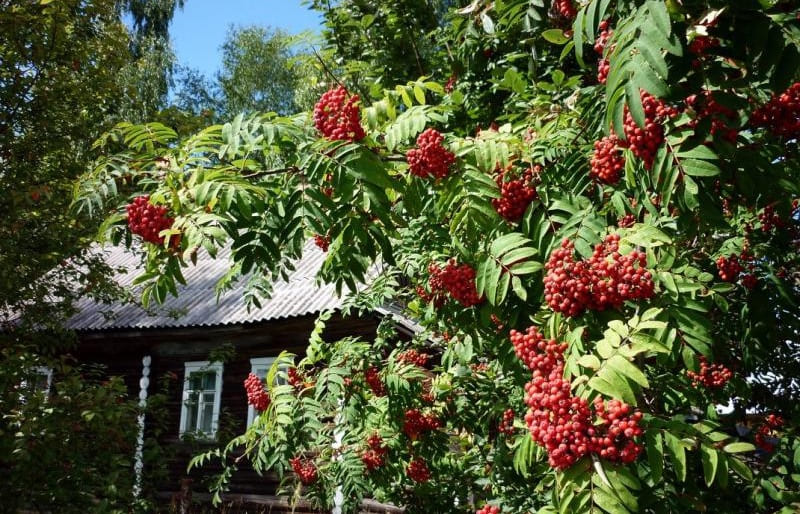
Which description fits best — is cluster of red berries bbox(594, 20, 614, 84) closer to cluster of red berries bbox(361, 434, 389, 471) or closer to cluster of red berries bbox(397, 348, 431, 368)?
cluster of red berries bbox(397, 348, 431, 368)

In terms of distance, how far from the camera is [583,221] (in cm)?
240

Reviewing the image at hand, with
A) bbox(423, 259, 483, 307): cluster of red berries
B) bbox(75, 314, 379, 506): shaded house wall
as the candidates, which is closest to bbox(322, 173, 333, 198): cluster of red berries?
bbox(423, 259, 483, 307): cluster of red berries

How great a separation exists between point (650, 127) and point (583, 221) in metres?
0.43

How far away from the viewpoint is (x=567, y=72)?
191 inches

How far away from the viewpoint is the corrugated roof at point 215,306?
11734 mm

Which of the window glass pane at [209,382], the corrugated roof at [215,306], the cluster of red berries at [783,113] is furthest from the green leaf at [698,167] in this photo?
the window glass pane at [209,382]

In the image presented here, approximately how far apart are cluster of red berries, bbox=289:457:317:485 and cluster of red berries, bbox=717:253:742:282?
371cm

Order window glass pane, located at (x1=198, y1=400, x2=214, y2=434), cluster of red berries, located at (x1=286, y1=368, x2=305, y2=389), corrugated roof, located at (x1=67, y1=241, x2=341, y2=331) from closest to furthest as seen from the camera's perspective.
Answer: cluster of red berries, located at (x1=286, y1=368, x2=305, y2=389)
corrugated roof, located at (x1=67, y1=241, x2=341, y2=331)
window glass pane, located at (x1=198, y1=400, x2=214, y2=434)

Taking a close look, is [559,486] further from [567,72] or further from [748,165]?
[567,72]

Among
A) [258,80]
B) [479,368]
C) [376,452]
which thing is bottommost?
[376,452]

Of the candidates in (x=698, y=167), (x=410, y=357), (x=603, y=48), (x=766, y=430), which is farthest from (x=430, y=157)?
(x=766, y=430)

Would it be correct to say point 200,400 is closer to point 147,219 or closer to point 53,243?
point 53,243

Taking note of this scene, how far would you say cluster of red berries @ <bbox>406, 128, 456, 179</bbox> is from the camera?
8.48 feet

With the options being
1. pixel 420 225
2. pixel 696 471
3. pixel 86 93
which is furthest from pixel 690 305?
pixel 86 93
